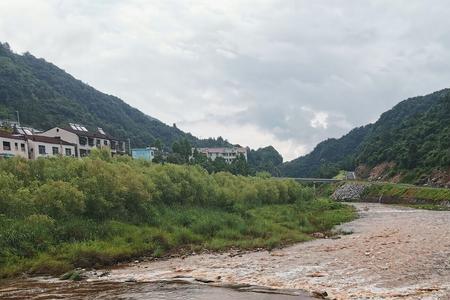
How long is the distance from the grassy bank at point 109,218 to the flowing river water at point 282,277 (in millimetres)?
2317

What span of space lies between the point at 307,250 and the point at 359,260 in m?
5.14

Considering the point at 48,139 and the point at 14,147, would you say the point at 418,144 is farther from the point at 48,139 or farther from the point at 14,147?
the point at 14,147

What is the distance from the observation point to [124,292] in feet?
58.1

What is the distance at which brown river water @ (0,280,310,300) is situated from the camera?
16453 millimetres

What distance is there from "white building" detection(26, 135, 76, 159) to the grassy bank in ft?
73.5

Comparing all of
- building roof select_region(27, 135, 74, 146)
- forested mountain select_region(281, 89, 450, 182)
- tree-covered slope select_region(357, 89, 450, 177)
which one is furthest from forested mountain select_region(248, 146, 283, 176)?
building roof select_region(27, 135, 74, 146)

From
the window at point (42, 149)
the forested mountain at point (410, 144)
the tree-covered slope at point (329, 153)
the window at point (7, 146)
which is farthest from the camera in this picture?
the tree-covered slope at point (329, 153)

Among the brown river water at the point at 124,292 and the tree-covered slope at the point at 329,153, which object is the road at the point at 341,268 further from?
the tree-covered slope at the point at 329,153

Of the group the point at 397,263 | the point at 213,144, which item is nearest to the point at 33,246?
the point at 397,263

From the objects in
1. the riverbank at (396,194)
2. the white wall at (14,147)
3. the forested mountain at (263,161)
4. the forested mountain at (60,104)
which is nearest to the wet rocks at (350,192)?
the riverbank at (396,194)

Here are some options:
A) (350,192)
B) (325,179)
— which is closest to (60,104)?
(325,179)

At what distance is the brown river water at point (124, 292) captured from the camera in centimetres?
1645

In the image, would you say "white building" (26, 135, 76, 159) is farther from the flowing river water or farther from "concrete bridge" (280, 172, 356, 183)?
"concrete bridge" (280, 172, 356, 183)

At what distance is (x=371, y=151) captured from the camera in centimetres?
12419
